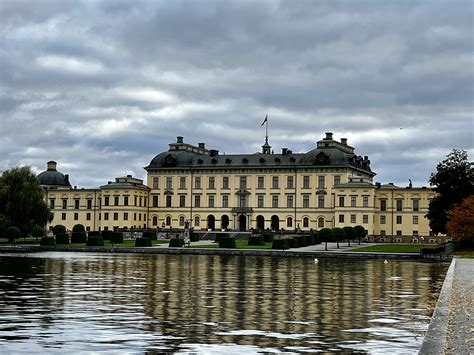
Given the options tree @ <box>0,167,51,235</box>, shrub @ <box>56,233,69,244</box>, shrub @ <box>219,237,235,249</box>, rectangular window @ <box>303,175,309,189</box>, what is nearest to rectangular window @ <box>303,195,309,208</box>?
rectangular window @ <box>303,175,309,189</box>

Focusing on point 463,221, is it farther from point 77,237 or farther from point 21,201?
point 21,201

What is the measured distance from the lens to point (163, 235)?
98.7 metres

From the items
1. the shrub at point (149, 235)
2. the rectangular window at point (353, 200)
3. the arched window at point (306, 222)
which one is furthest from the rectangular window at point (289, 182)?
the shrub at point (149, 235)

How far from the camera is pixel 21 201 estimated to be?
73375 millimetres

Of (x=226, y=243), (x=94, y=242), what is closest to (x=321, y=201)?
(x=226, y=243)

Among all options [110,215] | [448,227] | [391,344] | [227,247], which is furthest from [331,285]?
[110,215]

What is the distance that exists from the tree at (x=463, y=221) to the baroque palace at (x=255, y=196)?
115ft

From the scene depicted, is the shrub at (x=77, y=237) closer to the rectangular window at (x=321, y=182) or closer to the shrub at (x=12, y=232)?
the shrub at (x=12, y=232)

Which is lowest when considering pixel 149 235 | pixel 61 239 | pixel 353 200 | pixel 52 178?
pixel 61 239

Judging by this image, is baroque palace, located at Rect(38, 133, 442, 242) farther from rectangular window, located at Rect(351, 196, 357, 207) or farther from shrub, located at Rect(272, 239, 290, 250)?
shrub, located at Rect(272, 239, 290, 250)

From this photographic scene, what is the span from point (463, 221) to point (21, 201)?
41869 millimetres

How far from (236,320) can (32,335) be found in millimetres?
4591

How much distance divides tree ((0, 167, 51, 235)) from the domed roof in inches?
1588

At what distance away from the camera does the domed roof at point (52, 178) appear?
116 m
